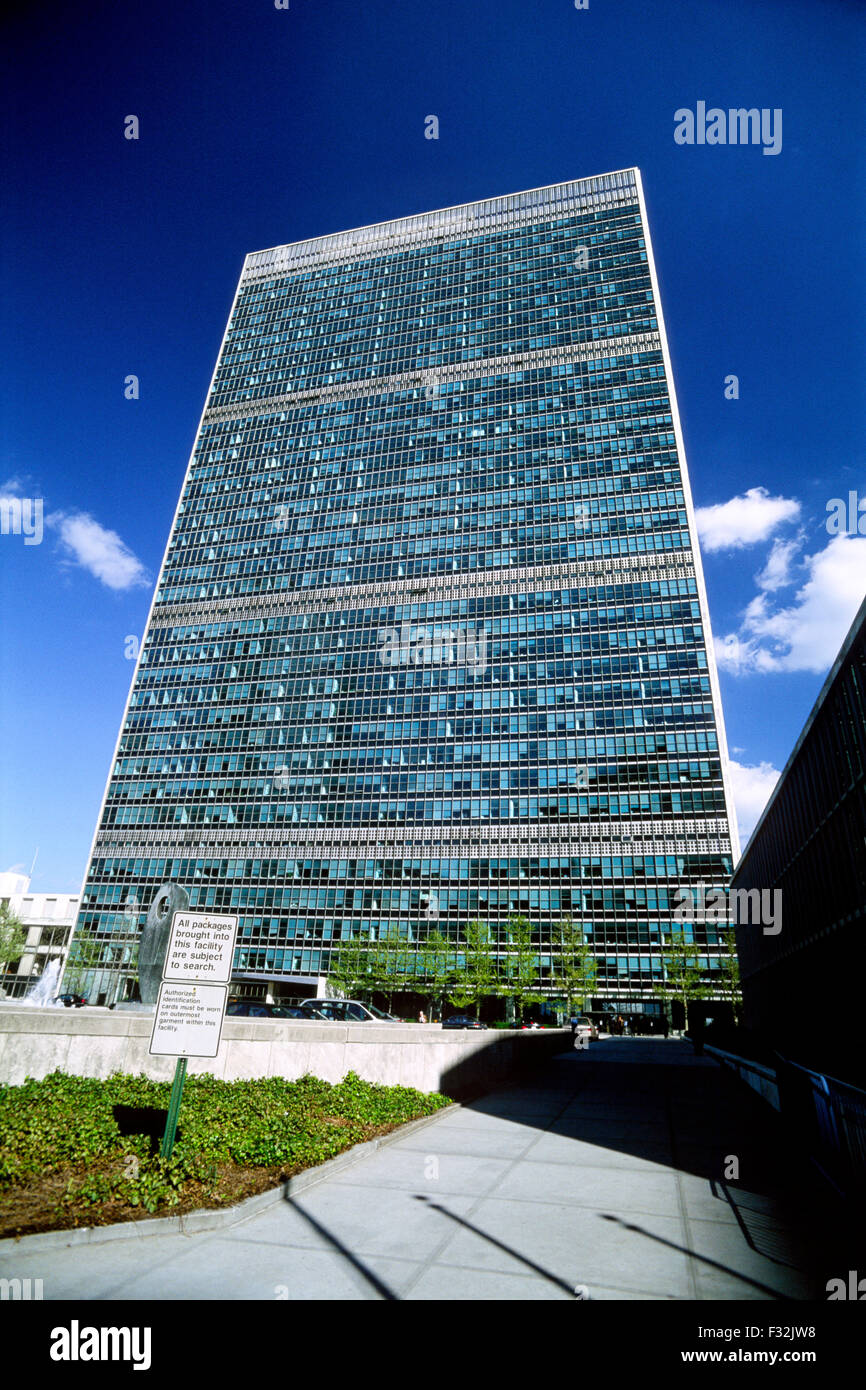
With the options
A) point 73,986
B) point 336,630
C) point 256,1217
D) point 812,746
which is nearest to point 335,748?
point 336,630

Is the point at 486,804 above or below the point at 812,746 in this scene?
above

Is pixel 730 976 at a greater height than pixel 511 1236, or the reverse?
pixel 730 976

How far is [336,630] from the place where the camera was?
92.9 meters

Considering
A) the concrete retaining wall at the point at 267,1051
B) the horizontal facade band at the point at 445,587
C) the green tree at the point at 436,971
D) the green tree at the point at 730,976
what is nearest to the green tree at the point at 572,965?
the green tree at the point at 436,971

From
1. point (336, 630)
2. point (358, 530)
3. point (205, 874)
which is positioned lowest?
point (205, 874)

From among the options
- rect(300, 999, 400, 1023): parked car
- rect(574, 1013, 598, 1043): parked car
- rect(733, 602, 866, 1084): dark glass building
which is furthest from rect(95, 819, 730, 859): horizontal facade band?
rect(733, 602, 866, 1084): dark glass building

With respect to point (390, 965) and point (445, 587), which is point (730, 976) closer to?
point (390, 965)

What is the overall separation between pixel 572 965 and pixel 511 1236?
225 ft

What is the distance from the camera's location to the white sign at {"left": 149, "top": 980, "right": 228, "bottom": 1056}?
8133mm

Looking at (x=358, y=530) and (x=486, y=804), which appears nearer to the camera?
(x=486, y=804)

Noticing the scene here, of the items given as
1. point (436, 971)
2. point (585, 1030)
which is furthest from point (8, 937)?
point (585, 1030)

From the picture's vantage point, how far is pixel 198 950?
8.58m
